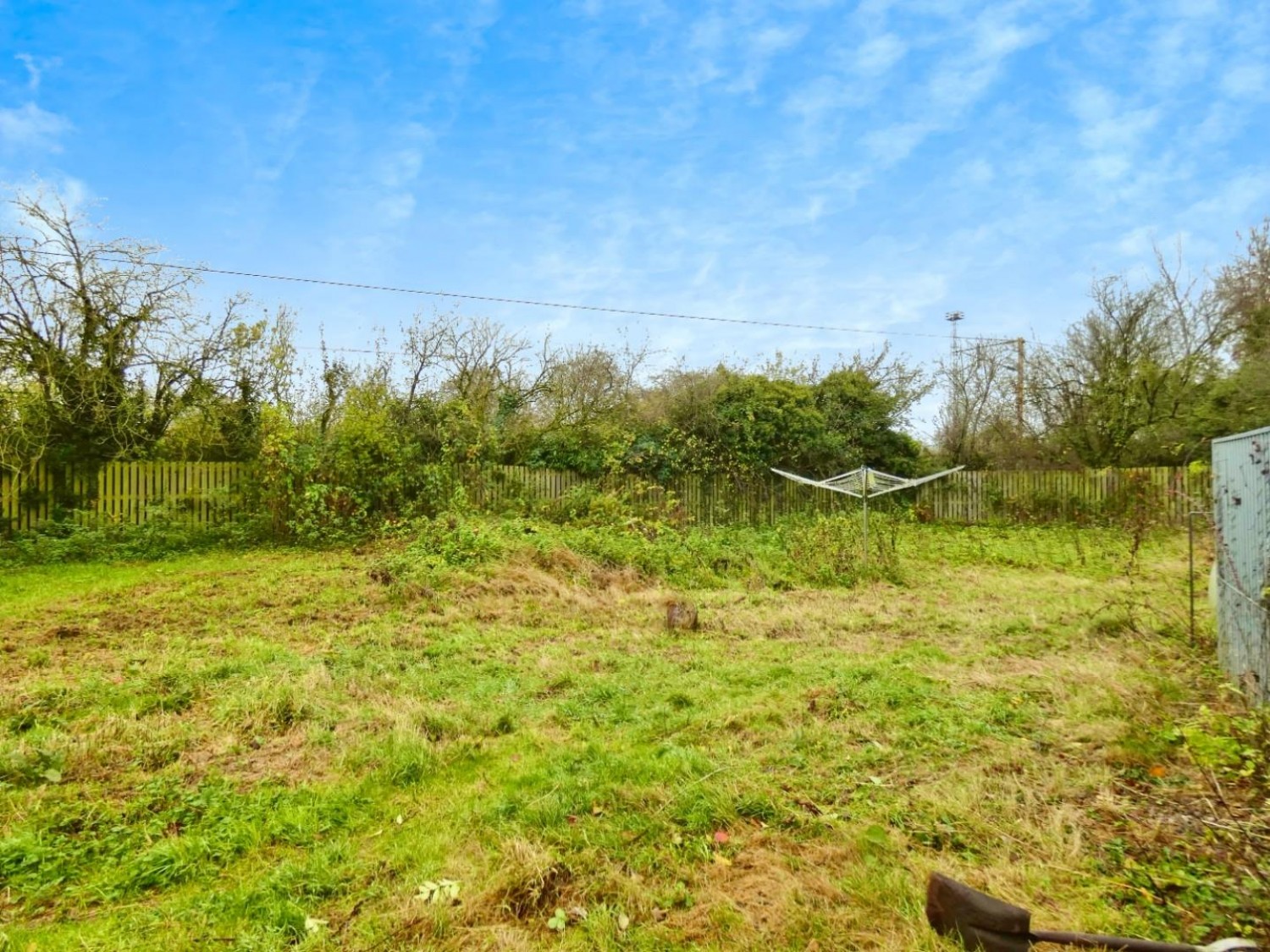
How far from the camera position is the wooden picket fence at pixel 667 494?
9.31 meters

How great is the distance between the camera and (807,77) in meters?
7.98

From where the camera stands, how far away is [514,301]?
12.2 meters

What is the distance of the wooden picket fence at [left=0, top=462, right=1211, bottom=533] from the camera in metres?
9.31

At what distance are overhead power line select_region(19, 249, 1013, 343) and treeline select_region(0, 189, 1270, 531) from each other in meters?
0.25

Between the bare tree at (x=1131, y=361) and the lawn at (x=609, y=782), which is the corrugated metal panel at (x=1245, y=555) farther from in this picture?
the bare tree at (x=1131, y=361)

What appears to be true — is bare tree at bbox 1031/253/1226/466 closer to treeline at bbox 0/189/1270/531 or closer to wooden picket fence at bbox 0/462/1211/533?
treeline at bbox 0/189/1270/531

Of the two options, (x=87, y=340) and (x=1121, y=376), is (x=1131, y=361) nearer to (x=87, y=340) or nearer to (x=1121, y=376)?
(x=1121, y=376)

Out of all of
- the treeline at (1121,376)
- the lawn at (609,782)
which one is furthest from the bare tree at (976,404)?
the lawn at (609,782)

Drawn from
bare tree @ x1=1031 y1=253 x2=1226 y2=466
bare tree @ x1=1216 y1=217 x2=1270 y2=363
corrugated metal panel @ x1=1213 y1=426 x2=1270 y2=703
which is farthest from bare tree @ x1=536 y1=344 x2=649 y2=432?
bare tree @ x1=1216 y1=217 x2=1270 y2=363

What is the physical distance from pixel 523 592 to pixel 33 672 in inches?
144

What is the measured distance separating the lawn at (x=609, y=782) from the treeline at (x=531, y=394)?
5649 millimetres

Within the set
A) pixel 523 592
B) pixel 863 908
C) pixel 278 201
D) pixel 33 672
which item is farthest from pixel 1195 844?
pixel 278 201

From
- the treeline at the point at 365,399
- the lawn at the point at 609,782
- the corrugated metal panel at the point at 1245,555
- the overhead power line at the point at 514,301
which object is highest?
the overhead power line at the point at 514,301

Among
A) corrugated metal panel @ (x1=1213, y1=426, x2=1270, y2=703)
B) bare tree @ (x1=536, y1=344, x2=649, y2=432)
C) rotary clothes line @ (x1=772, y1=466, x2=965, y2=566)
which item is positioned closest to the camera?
corrugated metal panel @ (x1=1213, y1=426, x2=1270, y2=703)
